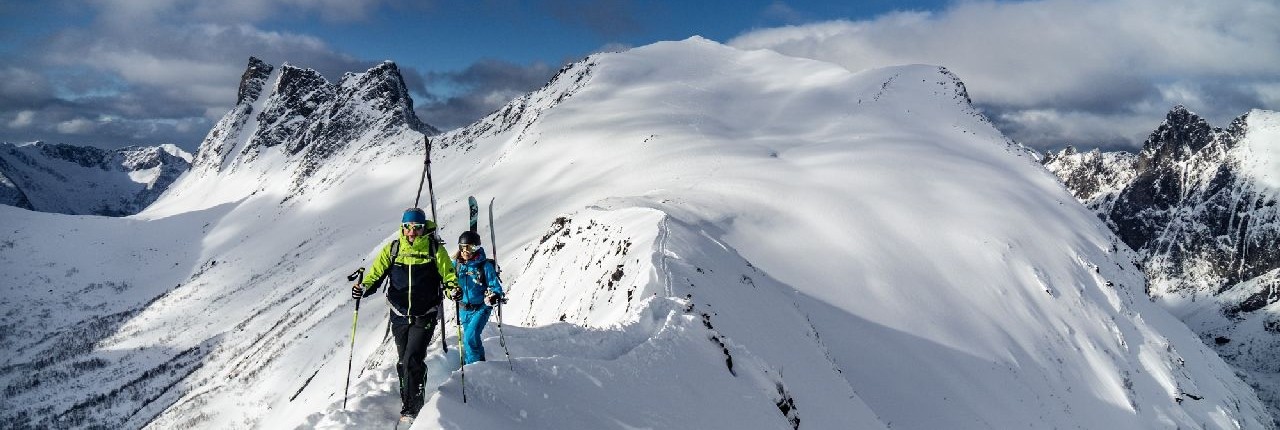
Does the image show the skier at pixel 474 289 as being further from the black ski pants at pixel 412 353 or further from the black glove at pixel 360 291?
the black glove at pixel 360 291

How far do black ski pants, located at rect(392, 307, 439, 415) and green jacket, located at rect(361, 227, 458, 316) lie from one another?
14 cm

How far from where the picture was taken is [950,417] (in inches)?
1225

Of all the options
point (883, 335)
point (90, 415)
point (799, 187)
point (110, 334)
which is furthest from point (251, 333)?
point (883, 335)

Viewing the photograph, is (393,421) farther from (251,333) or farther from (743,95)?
(251,333)

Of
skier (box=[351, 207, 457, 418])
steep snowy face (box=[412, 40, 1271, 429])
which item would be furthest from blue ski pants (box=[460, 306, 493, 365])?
skier (box=[351, 207, 457, 418])

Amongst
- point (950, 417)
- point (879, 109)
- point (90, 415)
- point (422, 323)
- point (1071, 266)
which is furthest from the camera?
point (90, 415)

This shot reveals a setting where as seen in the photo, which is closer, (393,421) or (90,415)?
(393,421)

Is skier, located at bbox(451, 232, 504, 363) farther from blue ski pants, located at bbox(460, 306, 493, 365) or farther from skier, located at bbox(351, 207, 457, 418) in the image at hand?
skier, located at bbox(351, 207, 457, 418)

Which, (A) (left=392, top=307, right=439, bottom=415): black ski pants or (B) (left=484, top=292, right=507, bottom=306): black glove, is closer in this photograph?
(A) (left=392, top=307, right=439, bottom=415): black ski pants

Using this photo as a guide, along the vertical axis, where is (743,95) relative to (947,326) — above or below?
above

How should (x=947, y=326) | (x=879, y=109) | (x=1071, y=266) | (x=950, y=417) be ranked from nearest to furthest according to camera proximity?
(x=950, y=417) → (x=947, y=326) → (x=1071, y=266) → (x=879, y=109)

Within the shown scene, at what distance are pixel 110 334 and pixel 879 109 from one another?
192m

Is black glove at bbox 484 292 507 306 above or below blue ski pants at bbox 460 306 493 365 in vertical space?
above

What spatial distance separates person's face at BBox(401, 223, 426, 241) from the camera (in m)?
10.6
